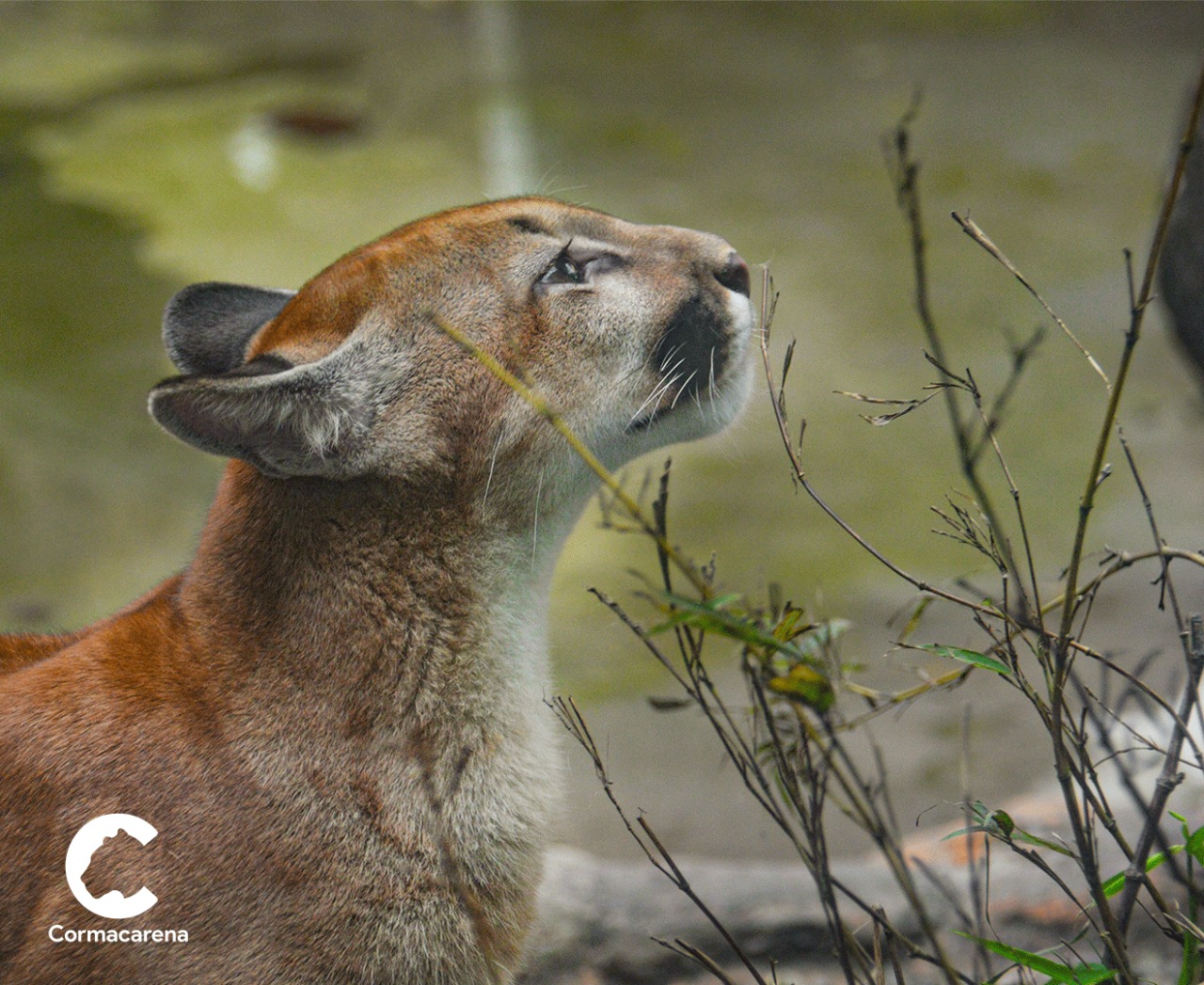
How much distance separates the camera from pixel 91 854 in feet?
7.93

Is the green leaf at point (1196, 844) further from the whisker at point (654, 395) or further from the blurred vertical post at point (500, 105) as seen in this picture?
the blurred vertical post at point (500, 105)

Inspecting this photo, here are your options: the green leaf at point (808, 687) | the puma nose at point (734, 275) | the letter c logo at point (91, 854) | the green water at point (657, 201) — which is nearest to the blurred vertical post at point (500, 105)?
the green water at point (657, 201)

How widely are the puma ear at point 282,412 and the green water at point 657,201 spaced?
1300 mm

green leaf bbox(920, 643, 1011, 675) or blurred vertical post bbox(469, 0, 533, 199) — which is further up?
blurred vertical post bbox(469, 0, 533, 199)

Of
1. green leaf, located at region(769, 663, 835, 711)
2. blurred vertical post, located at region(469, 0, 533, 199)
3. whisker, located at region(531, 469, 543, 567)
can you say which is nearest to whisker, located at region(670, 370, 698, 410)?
whisker, located at region(531, 469, 543, 567)

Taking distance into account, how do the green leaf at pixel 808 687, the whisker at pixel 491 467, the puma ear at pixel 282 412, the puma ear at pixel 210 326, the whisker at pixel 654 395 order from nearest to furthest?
the green leaf at pixel 808 687
the puma ear at pixel 282 412
the whisker at pixel 491 467
the whisker at pixel 654 395
the puma ear at pixel 210 326

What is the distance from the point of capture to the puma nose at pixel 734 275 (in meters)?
3.08

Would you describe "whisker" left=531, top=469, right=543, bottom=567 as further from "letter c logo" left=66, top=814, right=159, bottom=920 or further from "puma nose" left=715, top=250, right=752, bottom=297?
"letter c logo" left=66, top=814, right=159, bottom=920

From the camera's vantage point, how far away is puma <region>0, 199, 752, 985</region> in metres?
2.44

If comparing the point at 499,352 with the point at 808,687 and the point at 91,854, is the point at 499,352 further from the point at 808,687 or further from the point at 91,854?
the point at 808,687

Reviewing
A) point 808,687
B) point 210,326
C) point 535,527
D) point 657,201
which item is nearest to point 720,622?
point 808,687

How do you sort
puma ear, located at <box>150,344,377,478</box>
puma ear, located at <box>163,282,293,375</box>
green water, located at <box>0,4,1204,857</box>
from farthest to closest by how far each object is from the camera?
green water, located at <box>0,4,1204,857</box>
puma ear, located at <box>163,282,293,375</box>
puma ear, located at <box>150,344,377,478</box>

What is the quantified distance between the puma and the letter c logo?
13 mm

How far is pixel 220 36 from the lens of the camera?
13320mm
